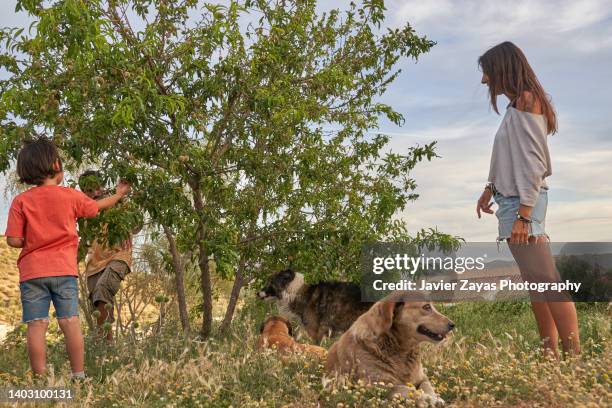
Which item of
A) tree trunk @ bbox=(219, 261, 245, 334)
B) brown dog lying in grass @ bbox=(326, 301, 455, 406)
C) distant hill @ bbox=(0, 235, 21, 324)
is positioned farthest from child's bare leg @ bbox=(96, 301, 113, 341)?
distant hill @ bbox=(0, 235, 21, 324)

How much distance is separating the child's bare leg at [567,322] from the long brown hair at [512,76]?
64.7 inches

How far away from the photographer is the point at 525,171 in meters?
5.59

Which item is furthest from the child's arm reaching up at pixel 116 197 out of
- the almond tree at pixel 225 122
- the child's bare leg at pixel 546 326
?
the child's bare leg at pixel 546 326

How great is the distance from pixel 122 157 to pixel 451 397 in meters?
4.36

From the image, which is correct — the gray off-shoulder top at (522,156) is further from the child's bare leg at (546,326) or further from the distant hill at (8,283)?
the distant hill at (8,283)

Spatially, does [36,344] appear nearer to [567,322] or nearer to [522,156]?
[522,156]

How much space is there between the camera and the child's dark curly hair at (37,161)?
20.1ft

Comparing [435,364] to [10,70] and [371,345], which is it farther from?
[10,70]

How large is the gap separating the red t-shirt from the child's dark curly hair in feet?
0.44

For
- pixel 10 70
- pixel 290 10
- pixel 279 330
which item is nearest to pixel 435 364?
pixel 279 330

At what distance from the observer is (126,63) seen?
6.91 meters

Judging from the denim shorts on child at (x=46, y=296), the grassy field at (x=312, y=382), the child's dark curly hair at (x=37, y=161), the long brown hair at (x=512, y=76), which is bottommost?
the grassy field at (x=312, y=382)

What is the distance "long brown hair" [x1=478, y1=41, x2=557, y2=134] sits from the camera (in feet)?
19.1

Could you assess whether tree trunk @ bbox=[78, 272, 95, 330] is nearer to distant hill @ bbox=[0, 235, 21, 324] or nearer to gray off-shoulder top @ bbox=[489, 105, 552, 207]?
distant hill @ bbox=[0, 235, 21, 324]
